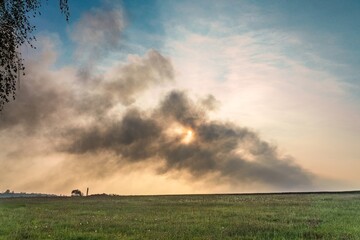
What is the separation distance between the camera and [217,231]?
2336cm

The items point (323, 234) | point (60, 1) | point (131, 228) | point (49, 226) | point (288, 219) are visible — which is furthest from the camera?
point (288, 219)

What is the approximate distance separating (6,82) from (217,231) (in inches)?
502

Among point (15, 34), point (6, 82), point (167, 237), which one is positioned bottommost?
point (167, 237)

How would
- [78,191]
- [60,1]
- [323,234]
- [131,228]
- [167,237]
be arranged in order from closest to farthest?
1. [60,1]
2. [167,237]
3. [323,234]
4. [131,228]
5. [78,191]

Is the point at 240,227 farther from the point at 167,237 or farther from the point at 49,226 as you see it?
the point at 49,226


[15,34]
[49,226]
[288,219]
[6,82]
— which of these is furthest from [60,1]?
[288,219]

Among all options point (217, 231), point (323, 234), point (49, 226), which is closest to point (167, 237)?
point (217, 231)

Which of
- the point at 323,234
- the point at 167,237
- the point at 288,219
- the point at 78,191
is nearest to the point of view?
the point at 167,237

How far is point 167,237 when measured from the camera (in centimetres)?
2070

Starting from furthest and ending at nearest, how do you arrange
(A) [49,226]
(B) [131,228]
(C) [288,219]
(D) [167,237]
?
(C) [288,219], (A) [49,226], (B) [131,228], (D) [167,237]

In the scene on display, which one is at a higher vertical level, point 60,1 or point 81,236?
point 60,1

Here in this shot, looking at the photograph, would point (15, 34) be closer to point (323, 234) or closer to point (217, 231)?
point (217, 231)

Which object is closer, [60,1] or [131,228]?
[60,1]

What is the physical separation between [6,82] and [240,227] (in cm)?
1475
